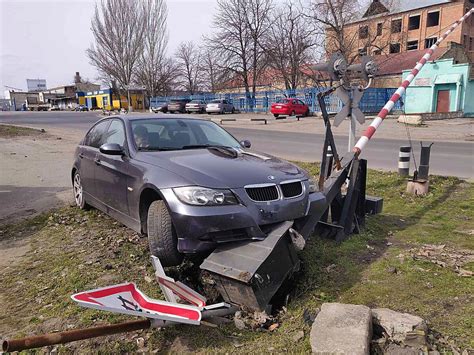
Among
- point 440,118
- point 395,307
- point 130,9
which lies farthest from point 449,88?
point 130,9

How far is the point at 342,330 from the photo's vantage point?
268 cm

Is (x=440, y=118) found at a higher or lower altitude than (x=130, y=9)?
lower

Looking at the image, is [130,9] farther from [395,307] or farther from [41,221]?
[395,307]

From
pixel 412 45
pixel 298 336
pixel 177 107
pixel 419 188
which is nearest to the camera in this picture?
pixel 298 336

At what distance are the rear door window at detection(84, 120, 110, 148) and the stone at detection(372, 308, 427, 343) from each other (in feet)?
13.9

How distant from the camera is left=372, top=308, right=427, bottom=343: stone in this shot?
2.71 metres

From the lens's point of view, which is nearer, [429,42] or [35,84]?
[429,42]

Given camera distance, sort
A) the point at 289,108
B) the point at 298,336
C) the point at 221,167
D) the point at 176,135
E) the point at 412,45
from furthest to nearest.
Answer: the point at 412,45 → the point at 289,108 → the point at 176,135 → the point at 221,167 → the point at 298,336

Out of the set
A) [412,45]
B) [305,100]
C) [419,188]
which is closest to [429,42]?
[412,45]

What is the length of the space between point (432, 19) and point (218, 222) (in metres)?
62.6

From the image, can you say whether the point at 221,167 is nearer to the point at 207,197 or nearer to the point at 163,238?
the point at 207,197

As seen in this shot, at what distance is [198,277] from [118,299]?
37.9 inches

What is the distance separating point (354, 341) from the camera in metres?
2.57

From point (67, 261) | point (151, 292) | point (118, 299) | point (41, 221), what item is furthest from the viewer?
point (41, 221)
